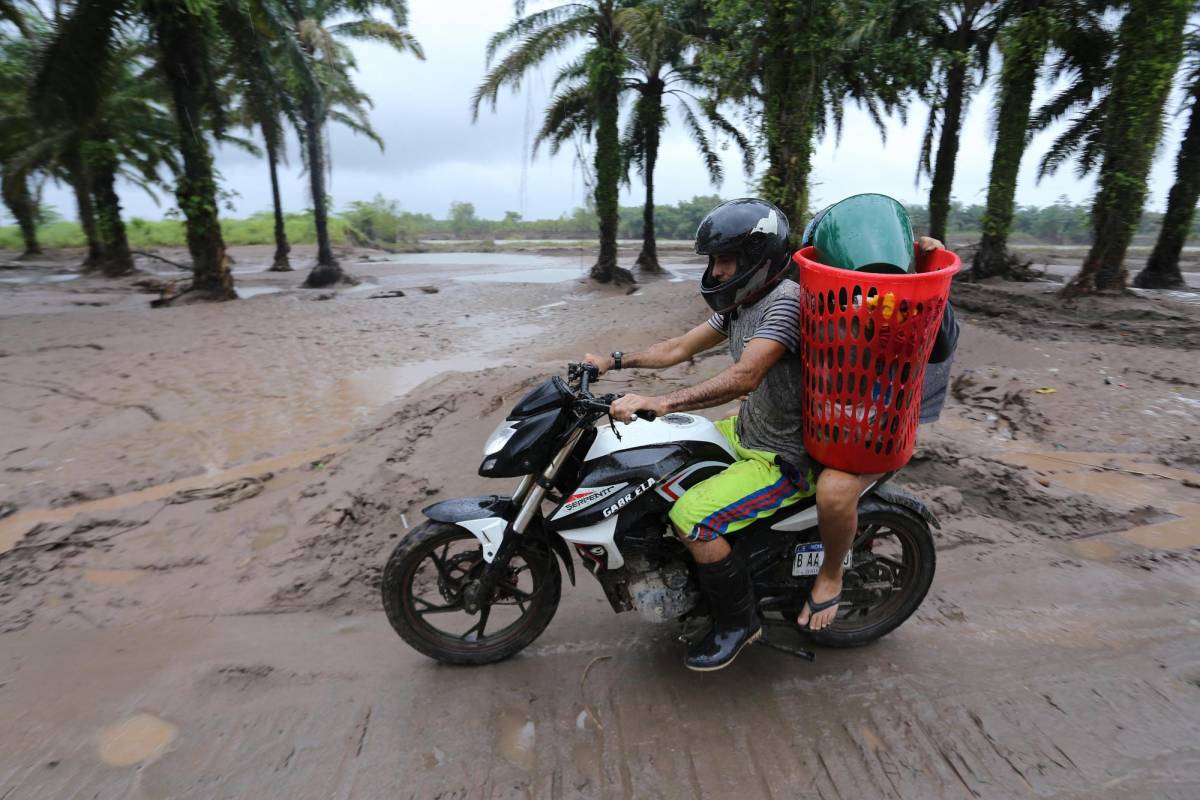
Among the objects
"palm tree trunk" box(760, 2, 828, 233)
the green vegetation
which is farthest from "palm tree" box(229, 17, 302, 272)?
"palm tree trunk" box(760, 2, 828, 233)

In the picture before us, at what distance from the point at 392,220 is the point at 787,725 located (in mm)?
44244

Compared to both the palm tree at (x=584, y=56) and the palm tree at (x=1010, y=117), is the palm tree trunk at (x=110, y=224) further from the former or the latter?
the palm tree at (x=1010, y=117)

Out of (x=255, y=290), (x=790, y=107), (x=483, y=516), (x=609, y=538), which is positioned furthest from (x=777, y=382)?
(x=255, y=290)

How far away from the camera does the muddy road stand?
223 cm

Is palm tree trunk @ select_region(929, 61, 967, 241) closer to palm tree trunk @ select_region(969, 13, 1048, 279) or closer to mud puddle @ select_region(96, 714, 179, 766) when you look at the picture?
palm tree trunk @ select_region(969, 13, 1048, 279)

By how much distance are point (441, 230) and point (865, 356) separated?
60.1 metres

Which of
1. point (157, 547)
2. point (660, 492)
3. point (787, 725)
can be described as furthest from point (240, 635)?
point (787, 725)

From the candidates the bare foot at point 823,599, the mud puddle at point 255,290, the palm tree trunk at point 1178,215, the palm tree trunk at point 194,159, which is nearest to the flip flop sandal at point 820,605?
the bare foot at point 823,599

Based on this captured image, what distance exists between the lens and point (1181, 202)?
14461 millimetres

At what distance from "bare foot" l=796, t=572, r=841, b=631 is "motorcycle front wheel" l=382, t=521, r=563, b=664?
1.03m

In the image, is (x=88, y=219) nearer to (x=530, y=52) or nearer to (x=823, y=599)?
(x=530, y=52)

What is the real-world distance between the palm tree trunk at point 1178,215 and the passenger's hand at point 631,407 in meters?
17.5

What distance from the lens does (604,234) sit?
61.4ft

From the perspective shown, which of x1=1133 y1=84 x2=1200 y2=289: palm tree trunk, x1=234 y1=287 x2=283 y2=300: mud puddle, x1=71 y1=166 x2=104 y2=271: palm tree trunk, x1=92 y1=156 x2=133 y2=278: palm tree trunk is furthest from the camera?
x1=71 y1=166 x2=104 y2=271: palm tree trunk
